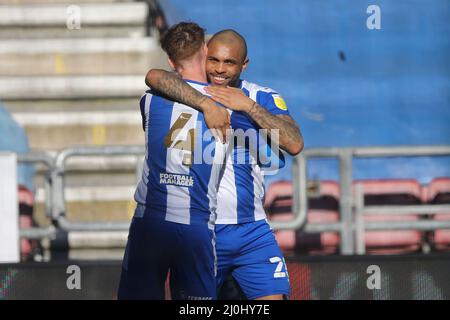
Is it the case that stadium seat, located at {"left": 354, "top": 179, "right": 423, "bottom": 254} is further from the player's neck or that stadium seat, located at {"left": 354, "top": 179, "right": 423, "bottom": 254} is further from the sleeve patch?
the player's neck

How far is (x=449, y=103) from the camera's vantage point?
25.1 ft

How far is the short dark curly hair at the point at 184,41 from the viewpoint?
381 cm

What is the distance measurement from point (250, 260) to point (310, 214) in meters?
3.33

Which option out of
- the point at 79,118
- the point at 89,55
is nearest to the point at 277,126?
the point at 79,118

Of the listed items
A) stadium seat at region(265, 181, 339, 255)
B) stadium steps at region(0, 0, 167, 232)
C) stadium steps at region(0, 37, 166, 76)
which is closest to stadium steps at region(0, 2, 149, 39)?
stadium steps at region(0, 0, 167, 232)

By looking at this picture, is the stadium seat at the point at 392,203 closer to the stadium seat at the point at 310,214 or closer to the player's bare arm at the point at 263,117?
the stadium seat at the point at 310,214

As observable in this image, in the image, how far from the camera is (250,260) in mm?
4027

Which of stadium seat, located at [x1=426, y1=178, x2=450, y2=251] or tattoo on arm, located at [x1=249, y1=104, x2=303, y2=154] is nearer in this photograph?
tattoo on arm, located at [x1=249, y1=104, x2=303, y2=154]

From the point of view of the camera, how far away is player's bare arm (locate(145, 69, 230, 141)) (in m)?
3.73

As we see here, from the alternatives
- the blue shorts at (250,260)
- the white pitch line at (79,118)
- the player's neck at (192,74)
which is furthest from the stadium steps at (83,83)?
the player's neck at (192,74)

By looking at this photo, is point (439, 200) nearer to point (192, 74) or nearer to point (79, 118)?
point (79, 118)

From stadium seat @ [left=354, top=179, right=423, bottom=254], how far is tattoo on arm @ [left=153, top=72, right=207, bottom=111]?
3.71 metres
